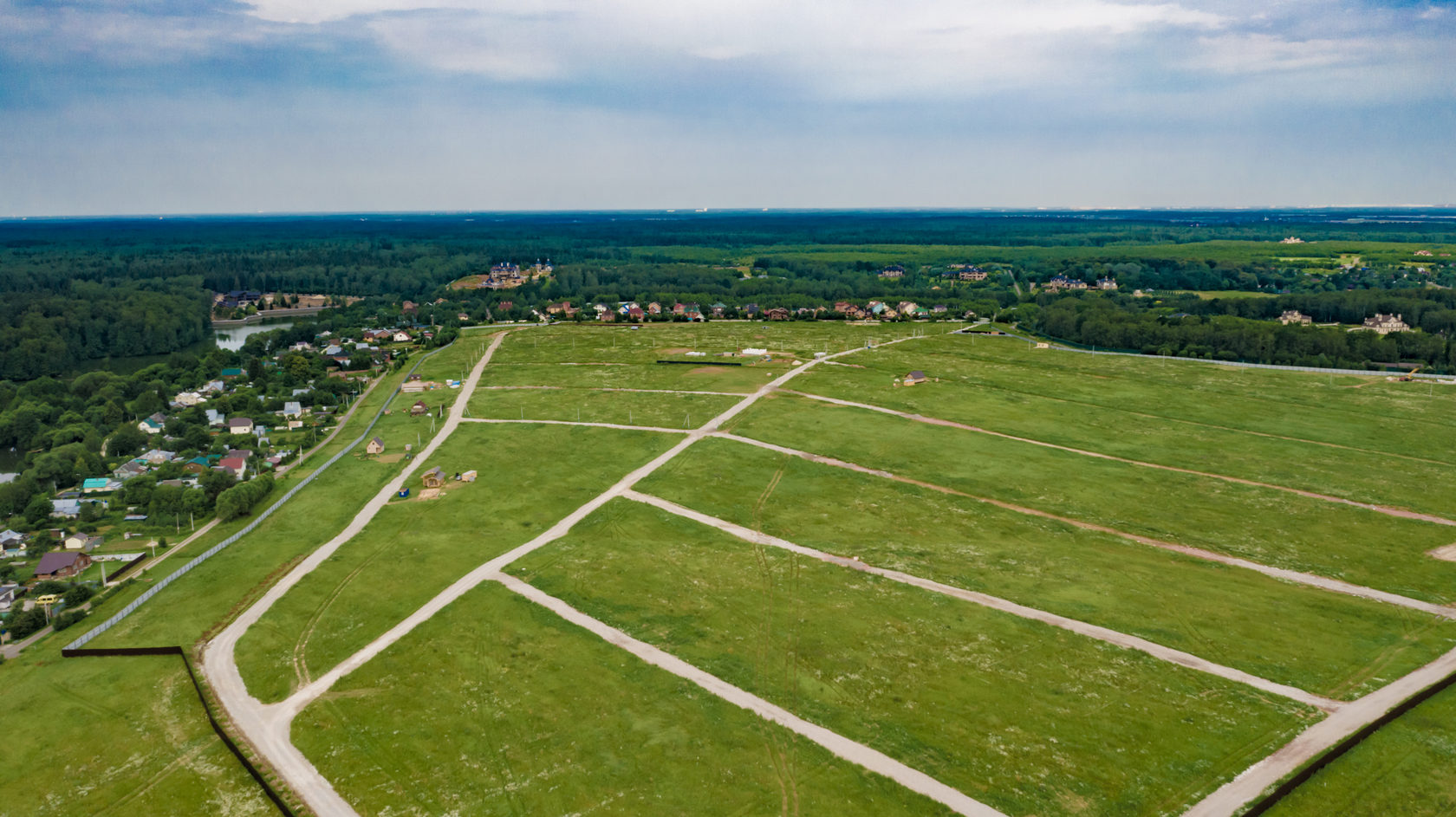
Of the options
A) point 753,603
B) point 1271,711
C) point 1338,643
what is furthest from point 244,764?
point 1338,643

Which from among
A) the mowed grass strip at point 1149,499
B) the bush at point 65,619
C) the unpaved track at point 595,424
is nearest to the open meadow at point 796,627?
the mowed grass strip at point 1149,499

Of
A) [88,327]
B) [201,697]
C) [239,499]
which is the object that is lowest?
[201,697]

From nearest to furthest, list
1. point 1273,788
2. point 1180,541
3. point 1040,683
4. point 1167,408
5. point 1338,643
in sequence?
point 1273,788 → point 1040,683 → point 1338,643 → point 1180,541 → point 1167,408

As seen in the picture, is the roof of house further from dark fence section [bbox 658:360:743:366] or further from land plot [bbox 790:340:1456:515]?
dark fence section [bbox 658:360:743:366]

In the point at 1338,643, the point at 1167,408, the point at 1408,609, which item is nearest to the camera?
the point at 1338,643

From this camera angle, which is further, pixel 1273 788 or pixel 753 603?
pixel 753 603

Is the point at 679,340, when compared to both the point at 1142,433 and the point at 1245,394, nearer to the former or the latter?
the point at 1142,433

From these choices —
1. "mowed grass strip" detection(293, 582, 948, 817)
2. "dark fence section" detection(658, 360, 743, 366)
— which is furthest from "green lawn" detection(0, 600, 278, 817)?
"dark fence section" detection(658, 360, 743, 366)

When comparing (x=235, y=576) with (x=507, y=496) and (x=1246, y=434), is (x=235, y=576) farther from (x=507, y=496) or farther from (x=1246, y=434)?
(x=1246, y=434)

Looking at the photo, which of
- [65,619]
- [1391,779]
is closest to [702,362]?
[65,619]
